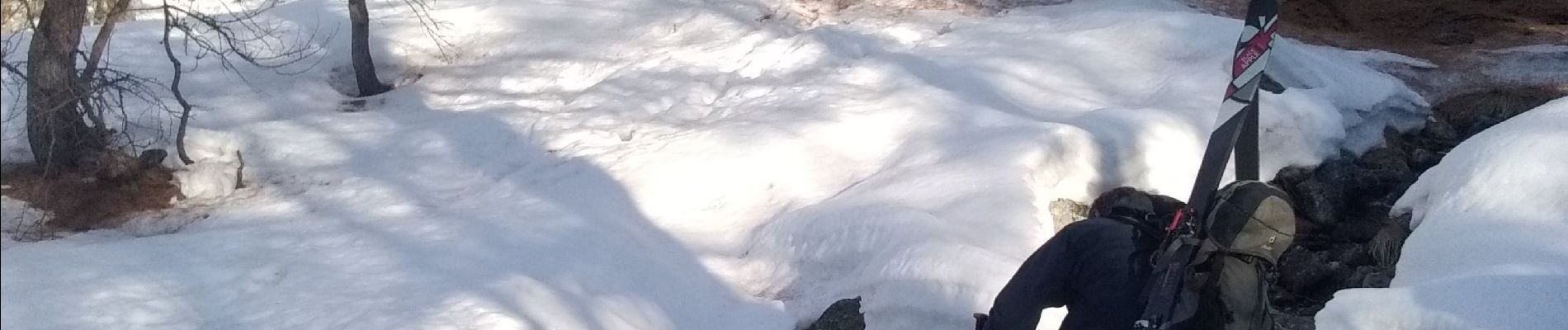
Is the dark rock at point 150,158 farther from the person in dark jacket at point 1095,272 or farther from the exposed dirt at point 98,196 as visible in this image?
the person in dark jacket at point 1095,272

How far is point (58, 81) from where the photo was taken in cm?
883

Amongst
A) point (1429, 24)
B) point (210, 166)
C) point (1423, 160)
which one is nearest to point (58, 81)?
point (210, 166)

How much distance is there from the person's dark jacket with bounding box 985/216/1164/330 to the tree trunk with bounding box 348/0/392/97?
881 cm

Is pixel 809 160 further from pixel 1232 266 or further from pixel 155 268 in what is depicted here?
pixel 1232 266

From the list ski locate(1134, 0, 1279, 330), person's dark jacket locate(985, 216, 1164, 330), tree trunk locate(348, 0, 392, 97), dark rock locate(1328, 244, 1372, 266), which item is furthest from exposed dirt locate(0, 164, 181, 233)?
dark rock locate(1328, 244, 1372, 266)

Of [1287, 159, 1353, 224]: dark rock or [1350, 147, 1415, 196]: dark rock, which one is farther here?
[1350, 147, 1415, 196]: dark rock

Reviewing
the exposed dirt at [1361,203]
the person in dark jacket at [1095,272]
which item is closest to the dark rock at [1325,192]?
the exposed dirt at [1361,203]

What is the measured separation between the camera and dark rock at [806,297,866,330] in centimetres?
582

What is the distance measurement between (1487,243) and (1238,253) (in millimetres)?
2857

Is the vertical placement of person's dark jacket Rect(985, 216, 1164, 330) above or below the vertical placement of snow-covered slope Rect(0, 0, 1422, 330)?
above

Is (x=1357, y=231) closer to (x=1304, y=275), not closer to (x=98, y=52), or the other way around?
(x=1304, y=275)

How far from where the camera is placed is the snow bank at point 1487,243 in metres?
4.34

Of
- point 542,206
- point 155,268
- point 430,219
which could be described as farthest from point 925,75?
point 155,268

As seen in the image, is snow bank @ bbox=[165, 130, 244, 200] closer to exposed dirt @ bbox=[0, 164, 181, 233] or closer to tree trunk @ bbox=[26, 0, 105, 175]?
exposed dirt @ bbox=[0, 164, 181, 233]
